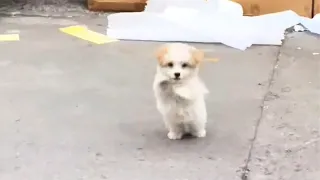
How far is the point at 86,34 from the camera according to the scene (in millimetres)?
3033

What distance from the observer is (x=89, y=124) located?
196cm

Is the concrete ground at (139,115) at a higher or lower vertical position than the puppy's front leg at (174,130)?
lower

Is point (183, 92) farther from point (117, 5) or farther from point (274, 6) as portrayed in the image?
point (117, 5)

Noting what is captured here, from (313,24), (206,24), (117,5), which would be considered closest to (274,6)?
(313,24)

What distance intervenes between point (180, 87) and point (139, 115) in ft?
1.10

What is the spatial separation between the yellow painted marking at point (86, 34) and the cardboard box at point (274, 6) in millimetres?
774

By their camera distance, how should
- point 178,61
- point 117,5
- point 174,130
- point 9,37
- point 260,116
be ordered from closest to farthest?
1. point 178,61
2. point 174,130
3. point 260,116
4. point 9,37
5. point 117,5

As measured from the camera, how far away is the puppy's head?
1710 millimetres

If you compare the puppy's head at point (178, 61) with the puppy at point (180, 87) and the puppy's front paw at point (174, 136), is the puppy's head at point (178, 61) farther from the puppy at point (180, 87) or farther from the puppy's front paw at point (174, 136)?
the puppy's front paw at point (174, 136)

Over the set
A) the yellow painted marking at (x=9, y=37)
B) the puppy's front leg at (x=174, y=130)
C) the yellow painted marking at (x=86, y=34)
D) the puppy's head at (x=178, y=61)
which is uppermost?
the puppy's head at (x=178, y=61)

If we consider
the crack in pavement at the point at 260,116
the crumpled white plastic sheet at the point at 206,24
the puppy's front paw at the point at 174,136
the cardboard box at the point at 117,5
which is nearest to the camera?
the crack in pavement at the point at 260,116

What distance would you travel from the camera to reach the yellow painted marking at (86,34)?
9.65ft

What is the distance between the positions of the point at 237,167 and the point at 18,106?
831 mm

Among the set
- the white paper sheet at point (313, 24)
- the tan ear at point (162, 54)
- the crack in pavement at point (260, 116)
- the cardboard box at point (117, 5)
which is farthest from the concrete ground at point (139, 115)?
the cardboard box at point (117, 5)
